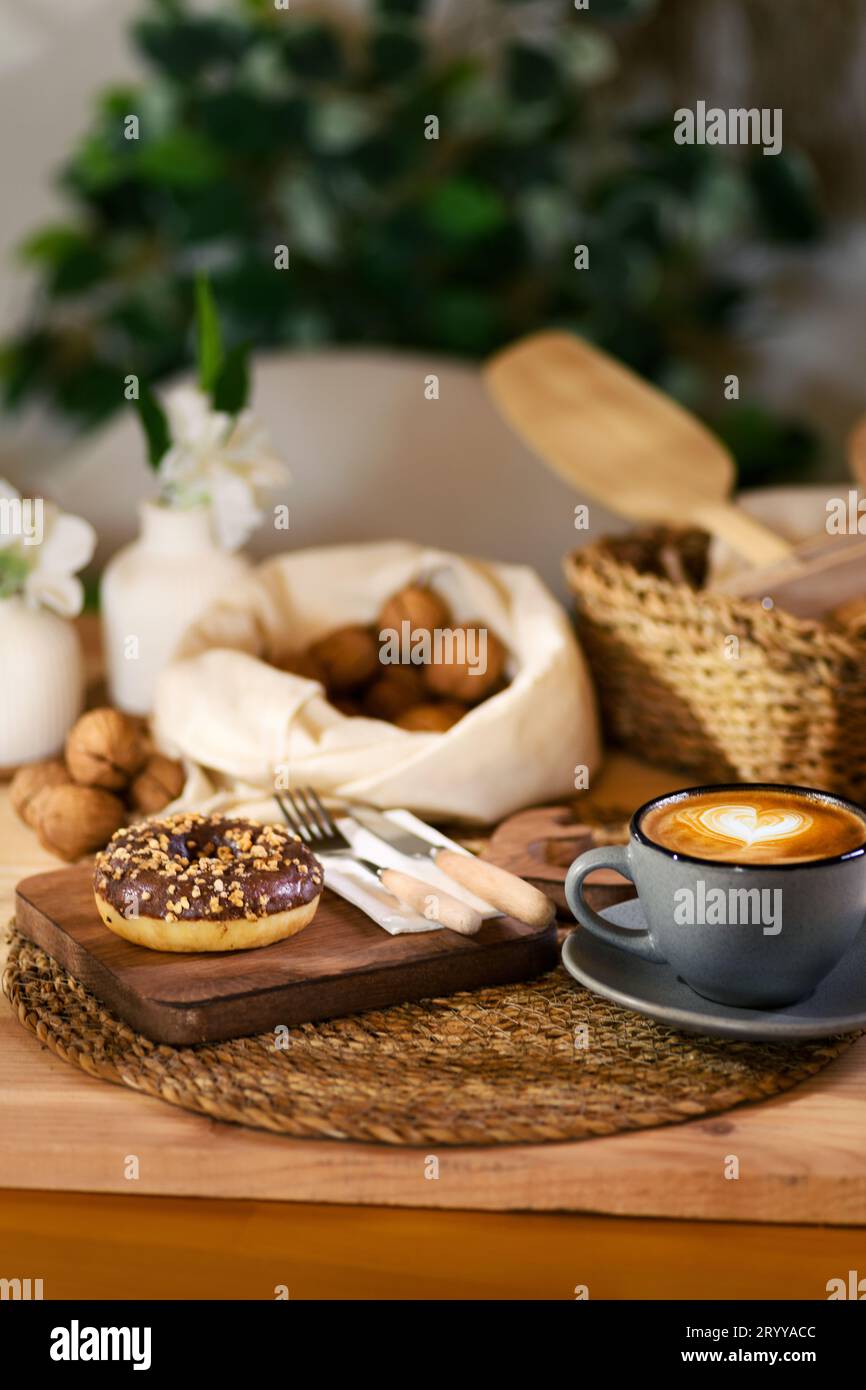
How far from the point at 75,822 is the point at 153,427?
1.41 ft

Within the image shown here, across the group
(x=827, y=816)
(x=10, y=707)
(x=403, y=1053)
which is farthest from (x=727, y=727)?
(x=10, y=707)

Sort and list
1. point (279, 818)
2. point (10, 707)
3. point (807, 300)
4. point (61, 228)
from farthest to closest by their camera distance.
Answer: point (807, 300), point (61, 228), point (10, 707), point (279, 818)

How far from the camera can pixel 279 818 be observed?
1155 millimetres

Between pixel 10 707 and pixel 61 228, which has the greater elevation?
pixel 61 228

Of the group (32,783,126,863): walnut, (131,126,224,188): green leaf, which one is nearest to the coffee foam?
(32,783,126,863): walnut

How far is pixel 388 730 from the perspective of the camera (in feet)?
3.88

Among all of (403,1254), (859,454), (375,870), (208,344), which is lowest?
(403,1254)

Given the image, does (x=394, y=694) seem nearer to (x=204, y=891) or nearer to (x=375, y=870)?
(x=375, y=870)

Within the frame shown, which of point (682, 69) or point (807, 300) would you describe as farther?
point (807, 300)

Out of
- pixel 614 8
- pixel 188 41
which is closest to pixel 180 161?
pixel 188 41

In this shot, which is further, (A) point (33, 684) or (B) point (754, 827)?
(A) point (33, 684)

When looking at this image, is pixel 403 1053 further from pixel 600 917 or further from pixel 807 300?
pixel 807 300

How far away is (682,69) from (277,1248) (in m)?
2.43

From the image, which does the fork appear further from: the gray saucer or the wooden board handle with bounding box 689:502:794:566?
the wooden board handle with bounding box 689:502:794:566
